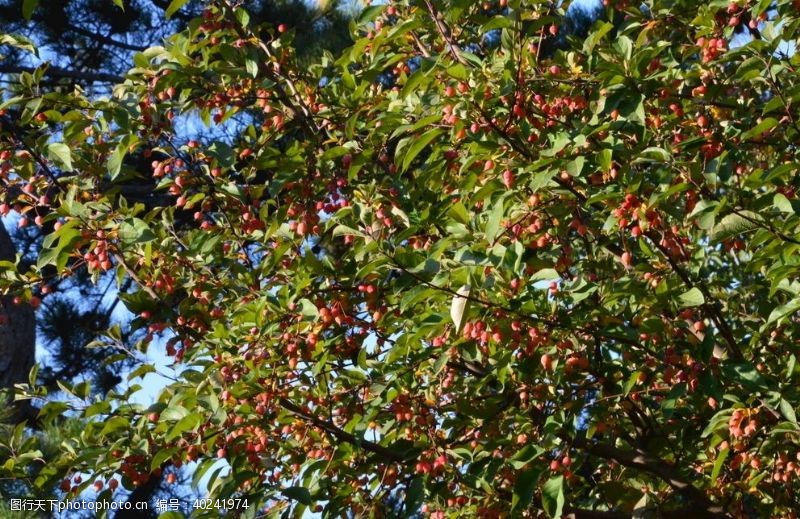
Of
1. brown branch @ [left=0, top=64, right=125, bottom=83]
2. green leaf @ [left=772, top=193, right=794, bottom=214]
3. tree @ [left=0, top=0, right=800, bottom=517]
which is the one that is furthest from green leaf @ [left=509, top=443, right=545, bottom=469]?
brown branch @ [left=0, top=64, right=125, bottom=83]

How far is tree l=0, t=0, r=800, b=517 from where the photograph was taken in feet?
9.33

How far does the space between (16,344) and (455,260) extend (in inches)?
195

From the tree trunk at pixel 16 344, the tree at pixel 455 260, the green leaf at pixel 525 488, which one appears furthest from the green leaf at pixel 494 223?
the tree trunk at pixel 16 344

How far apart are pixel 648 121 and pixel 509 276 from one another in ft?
2.71

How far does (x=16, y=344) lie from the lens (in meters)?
6.75

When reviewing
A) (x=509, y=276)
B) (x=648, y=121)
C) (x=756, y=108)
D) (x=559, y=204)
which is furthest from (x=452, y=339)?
(x=756, y=108)

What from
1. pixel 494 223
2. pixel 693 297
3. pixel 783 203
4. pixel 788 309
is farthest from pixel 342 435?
pixel 783 203

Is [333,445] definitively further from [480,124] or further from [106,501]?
[480,124]

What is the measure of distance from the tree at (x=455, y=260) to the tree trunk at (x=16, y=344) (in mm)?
3405

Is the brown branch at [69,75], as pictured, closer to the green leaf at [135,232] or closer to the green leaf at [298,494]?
the green leaf at [135,232]

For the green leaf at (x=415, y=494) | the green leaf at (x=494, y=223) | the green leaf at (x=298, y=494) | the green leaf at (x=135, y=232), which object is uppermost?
the green leaf at (x=135, y=232)

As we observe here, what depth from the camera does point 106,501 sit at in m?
3.20

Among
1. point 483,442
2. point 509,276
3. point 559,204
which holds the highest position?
point 559,204

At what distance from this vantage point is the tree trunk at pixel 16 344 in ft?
21.7
